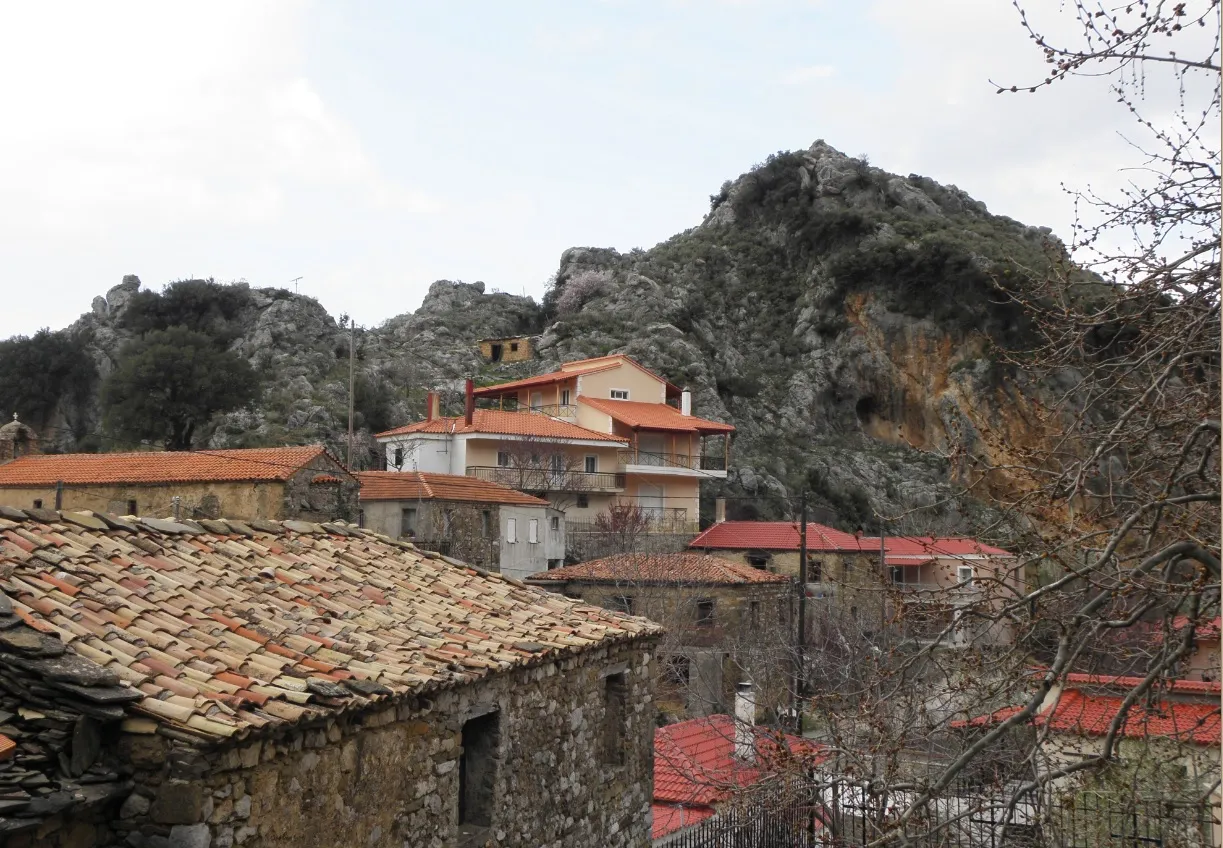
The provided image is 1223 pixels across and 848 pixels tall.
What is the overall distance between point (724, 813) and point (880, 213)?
60208 mm

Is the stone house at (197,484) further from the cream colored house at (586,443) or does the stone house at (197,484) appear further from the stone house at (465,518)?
the cream colored house at (586,443)

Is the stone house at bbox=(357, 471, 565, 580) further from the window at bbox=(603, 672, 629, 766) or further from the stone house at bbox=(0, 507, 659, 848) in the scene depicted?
the stone house at bbox=(0, 507, 659, 848)

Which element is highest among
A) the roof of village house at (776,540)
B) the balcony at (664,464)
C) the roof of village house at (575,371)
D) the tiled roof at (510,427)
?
the roof of village house at (575,371)

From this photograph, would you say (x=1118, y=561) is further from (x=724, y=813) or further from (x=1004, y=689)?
(x=724, y=813)

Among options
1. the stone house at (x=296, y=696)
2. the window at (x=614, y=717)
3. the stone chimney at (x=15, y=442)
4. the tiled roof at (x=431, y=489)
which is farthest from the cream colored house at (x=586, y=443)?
the window at (x=614, y=717)

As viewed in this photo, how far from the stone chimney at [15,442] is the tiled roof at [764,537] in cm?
2330

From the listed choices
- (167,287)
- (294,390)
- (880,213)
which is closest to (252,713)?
(294,390)

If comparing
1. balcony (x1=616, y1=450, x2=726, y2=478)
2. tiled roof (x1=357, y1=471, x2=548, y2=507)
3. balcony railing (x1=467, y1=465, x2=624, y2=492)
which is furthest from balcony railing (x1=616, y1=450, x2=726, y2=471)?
tiled roof (x1=357, y1=471, x2=548, y2=507)

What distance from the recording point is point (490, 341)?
67.0m

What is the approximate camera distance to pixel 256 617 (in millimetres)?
7016

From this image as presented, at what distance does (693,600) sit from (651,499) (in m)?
17.8

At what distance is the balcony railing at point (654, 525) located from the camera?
41125 millimetres

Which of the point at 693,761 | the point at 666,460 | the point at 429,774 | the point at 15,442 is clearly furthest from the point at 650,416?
the point at 429,774

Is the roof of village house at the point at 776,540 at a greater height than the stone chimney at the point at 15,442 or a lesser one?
lesser
